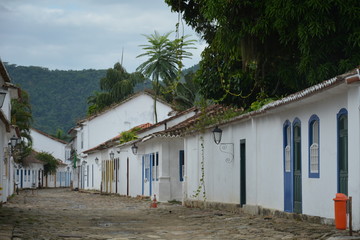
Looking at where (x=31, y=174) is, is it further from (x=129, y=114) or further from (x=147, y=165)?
(x=147, y=165)

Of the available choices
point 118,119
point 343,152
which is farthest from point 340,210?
point 118,119

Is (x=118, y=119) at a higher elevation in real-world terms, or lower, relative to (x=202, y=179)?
higher

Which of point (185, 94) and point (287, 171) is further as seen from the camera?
point (185, 94)

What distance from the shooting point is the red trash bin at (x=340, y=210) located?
11891 millimetres

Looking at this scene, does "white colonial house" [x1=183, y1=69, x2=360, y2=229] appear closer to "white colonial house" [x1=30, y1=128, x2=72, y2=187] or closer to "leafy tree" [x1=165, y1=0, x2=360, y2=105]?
"leafy tree" [x1=165, y1=0, x2=360, y2=105]

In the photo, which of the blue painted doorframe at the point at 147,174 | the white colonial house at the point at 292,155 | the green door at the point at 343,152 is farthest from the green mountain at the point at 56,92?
the green door at the point at 343,152

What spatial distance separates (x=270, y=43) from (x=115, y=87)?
170ft

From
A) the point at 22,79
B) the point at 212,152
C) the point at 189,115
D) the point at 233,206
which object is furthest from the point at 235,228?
the point at 22,79

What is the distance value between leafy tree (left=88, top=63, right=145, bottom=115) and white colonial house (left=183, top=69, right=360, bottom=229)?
157 feet

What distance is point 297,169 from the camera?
15828mm

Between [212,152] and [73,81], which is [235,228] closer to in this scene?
[212,152]

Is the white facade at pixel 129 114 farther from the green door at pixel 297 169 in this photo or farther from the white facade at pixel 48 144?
the green door at pixel 297 169

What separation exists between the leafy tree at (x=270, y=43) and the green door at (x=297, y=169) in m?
3.17

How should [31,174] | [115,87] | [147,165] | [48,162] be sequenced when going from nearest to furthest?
[147,165], [115,87], [31,174], [48,162]
